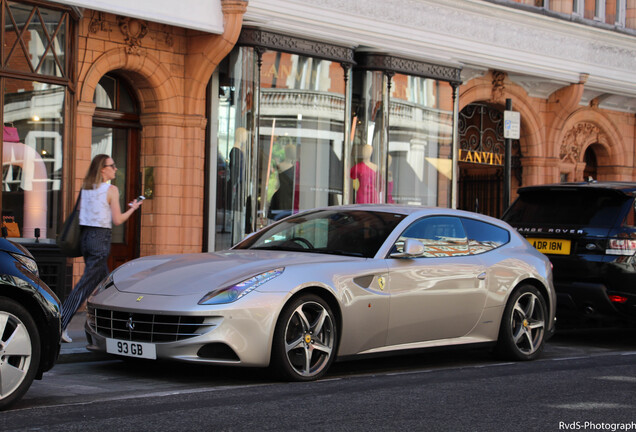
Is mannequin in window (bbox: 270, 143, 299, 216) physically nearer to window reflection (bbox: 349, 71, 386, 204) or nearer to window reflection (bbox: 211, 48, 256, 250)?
window reflection (bbox: 211, 48, 256, 250)

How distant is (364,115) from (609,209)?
675 centimetres

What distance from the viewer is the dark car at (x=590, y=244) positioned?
11.4 m

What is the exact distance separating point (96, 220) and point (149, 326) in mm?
2858

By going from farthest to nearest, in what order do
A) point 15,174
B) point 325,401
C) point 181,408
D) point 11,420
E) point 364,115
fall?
1. point 364,115
2. point 15,174
3. point 325,401
4. point 181,408
5. point 11,420

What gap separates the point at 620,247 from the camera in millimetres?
11375

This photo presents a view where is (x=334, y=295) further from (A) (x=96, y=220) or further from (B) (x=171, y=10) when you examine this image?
(B) (x=171, y=10)

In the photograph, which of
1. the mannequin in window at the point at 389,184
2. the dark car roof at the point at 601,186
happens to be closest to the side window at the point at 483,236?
the dark car roof at the point at 601,186

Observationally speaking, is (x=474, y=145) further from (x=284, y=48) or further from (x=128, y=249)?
(x=128, y=249)

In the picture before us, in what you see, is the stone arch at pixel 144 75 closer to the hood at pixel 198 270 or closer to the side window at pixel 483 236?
the hood at pixel 198 270

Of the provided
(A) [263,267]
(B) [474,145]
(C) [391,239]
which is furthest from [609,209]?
(B) [474,145]

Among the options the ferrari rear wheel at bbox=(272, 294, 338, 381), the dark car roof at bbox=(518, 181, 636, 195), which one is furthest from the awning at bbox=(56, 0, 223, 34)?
the ferrari rear wheel at bbox=(272, 294, 338, 381)

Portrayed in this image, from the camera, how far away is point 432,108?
61.8ft

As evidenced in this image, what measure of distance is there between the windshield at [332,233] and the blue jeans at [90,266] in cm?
152

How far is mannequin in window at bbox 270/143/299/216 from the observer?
16.2 m
